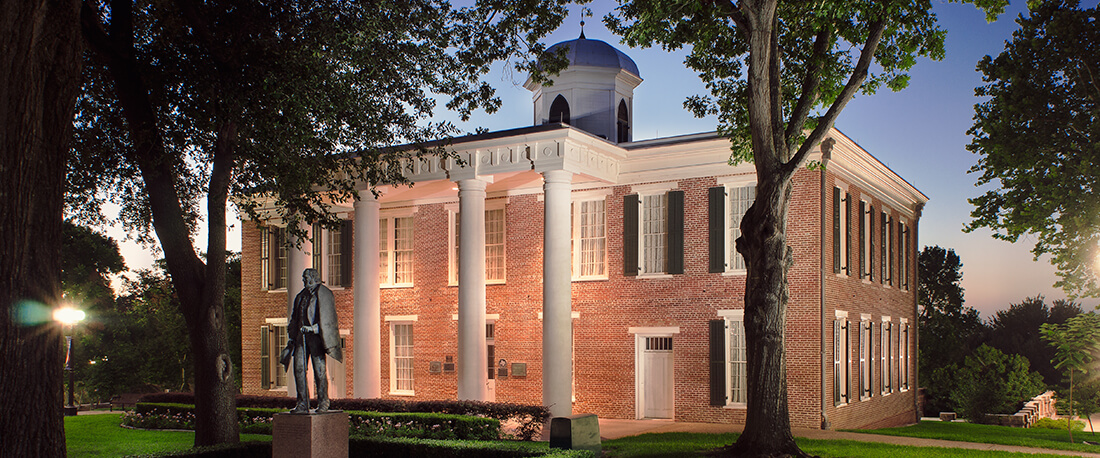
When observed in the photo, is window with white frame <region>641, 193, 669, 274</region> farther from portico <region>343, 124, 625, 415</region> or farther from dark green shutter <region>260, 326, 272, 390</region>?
dark green shutter <region>260, 326, 272, 390</region>

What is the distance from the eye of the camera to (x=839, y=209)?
23219 millimetres

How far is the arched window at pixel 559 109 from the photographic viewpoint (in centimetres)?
2906

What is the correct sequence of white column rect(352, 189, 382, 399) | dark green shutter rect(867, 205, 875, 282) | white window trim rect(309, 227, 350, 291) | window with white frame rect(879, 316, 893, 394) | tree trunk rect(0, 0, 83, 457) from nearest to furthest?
tree trunk rect(0, 0, 83, 457) → white column rect(352, 189, 382, 399) → dark green shutter rect(867, 205, 875, 282) → window with white frame rect(879, 316, 893, 394) → white window trim rect(309, 227, 350, 291)

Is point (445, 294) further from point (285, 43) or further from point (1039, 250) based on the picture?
point (1039, 250)

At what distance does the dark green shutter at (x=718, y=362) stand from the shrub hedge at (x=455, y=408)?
187 inches

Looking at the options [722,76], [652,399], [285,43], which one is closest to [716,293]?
[652,399]

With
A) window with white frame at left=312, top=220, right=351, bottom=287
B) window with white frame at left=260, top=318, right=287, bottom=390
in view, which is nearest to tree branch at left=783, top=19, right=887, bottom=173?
window with white frame at left=312, top=220, right=351, bottom=287

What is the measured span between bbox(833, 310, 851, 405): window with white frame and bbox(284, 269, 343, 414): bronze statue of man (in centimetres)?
1428

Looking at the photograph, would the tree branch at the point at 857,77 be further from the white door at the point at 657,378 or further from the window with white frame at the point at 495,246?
the window with white frame at the point at 495,246

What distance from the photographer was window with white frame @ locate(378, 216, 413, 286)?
28.2 metres

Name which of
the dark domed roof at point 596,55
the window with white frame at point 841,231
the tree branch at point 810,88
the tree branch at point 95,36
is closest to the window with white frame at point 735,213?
the window with white frame at point 841,231

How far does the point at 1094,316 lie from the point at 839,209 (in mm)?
6359

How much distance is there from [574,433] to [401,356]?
543 inches

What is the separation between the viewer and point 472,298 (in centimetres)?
2200
